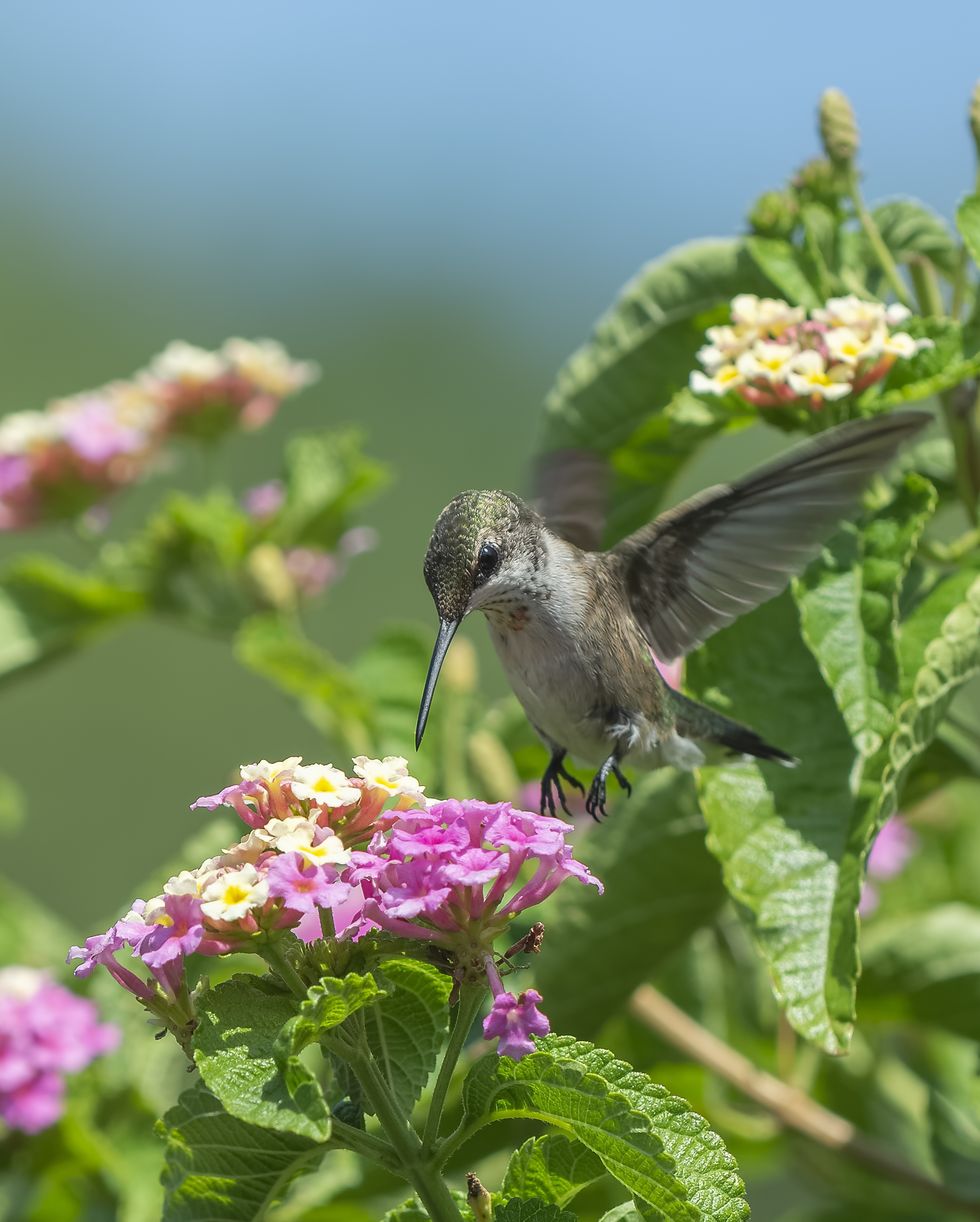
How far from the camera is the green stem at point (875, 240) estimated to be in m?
1.91

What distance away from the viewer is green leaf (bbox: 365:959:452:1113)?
1.30 m

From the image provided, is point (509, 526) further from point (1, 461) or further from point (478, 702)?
point (1, 461)

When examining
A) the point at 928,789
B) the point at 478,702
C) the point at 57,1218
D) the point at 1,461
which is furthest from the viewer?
the point at 1,461

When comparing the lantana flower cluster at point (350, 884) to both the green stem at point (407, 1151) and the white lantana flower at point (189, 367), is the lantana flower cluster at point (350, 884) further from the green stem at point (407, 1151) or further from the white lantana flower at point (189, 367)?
the white lantana flower at point (189, 367)

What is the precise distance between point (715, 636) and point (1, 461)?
1684mm

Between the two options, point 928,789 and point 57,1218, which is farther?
point 57,1218

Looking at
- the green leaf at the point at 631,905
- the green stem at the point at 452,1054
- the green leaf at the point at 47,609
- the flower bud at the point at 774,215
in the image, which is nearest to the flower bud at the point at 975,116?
the flower bud at the point at 774,215

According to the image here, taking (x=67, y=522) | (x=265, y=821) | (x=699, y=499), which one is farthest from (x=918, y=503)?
(x=67, y=522)

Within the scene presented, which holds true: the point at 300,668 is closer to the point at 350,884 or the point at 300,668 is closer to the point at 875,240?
the point at 875,240

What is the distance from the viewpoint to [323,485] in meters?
2.85

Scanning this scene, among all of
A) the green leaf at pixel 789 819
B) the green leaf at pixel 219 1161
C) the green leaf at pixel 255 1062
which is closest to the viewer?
the green leaf at pixel 255 1062

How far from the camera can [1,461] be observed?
9.94 feet

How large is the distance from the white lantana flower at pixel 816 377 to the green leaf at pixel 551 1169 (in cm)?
86

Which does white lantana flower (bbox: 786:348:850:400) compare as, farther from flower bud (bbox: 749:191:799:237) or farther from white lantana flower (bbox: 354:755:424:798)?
white lantana flower (bbox: 354:755:424:798)
